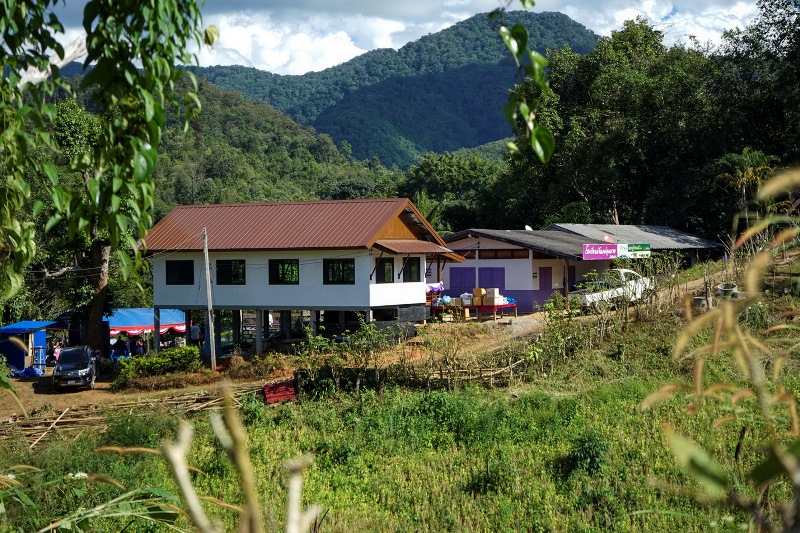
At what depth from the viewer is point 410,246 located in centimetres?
2750

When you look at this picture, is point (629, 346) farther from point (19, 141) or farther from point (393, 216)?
point (19, 141)

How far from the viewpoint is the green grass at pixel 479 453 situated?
11.1m

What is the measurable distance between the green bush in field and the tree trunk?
20.2 ft

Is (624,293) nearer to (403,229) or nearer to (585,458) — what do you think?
(585,458)

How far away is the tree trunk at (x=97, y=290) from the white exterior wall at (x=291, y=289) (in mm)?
2085

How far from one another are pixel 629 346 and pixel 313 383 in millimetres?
7465

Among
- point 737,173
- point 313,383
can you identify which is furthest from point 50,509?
point 737,173

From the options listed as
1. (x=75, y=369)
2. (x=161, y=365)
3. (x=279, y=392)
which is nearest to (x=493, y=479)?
(x=279, y=392)

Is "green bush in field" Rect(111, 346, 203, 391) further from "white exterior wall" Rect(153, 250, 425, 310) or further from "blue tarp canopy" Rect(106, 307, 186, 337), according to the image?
"blue tarp canopy" Rect(106, 307, 186, 337)

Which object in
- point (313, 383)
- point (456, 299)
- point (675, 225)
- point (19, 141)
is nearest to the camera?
point (19, 141)

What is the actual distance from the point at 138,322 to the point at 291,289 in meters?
9.43

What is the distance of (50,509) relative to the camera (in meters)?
10.3

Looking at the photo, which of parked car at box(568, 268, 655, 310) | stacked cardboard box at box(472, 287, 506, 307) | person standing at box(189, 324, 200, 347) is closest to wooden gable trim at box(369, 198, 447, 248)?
stacked cardboard box at box(472, 287, 506, 307)

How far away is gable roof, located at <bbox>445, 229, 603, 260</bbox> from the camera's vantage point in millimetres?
27781
